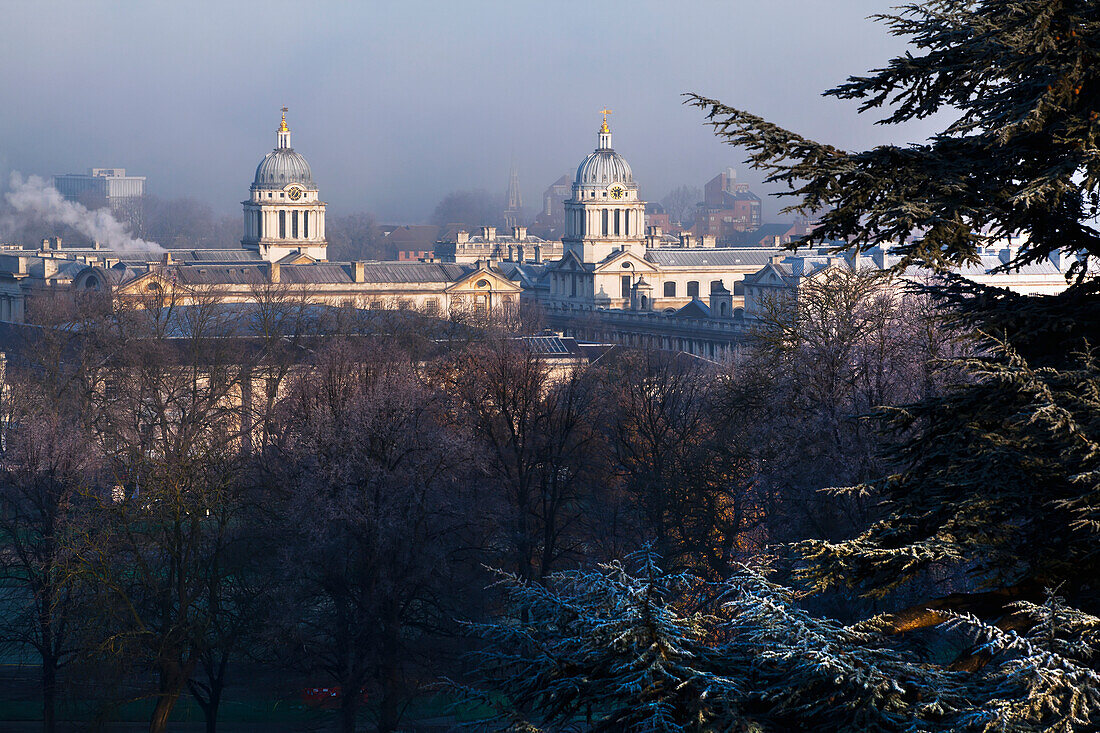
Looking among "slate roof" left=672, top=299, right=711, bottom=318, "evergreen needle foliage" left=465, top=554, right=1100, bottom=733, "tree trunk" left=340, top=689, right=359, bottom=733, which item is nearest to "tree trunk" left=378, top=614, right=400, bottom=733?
"tree trunk" left=340, top=689, right=359, bottom=733

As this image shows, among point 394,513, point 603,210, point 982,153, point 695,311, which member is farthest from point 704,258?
point 982,153

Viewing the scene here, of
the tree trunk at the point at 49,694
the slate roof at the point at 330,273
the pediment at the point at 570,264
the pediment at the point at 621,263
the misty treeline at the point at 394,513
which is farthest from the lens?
the pediment at the point at 570,264

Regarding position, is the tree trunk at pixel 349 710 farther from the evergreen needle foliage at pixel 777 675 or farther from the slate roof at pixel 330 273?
the slate roof at pixel 330 273

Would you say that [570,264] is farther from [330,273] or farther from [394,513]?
[394,513]

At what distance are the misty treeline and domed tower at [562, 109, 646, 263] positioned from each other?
93.1 meters

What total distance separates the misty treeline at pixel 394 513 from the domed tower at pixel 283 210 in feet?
335

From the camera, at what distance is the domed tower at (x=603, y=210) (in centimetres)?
12838

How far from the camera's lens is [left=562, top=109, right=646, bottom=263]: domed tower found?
12838 centimetres

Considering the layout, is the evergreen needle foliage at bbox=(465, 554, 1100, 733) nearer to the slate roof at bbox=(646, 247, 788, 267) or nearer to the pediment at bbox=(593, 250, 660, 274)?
the pediment at bbox=(593, 250, 660, 274)

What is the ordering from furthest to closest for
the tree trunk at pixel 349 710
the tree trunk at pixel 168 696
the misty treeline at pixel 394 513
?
the misty treeline at pixel 394 513 → the tree trunk at pixel 168 696 → the tree trunk at pixel 349 710

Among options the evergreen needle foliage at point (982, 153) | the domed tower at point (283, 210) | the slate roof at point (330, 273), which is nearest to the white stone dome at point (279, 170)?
the domed tower at point (283, 210)

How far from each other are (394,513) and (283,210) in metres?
112

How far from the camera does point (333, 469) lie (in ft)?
91.3

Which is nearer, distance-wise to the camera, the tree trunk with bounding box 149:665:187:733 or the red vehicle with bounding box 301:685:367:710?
the tree trunk with bounding box 149:665:187:733
